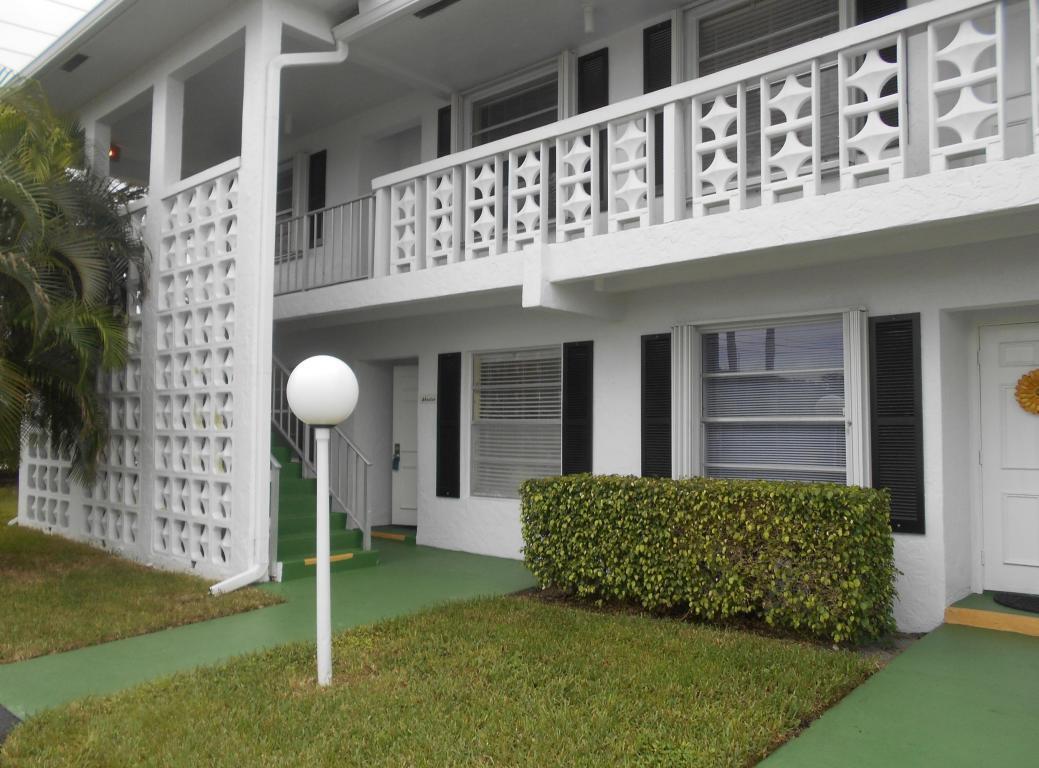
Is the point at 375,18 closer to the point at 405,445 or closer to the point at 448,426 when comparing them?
the point at 448,426

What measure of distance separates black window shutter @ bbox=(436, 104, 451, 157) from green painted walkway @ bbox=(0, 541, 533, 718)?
4.71 meters

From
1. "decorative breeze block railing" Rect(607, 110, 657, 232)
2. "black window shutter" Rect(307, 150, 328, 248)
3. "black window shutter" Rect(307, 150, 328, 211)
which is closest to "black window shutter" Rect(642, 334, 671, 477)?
"decorative breeze block railing" Rect(607, 110, 657, 232)

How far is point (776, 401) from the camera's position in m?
6.81

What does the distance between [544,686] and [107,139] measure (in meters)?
8.82

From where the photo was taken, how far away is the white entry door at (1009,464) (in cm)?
593

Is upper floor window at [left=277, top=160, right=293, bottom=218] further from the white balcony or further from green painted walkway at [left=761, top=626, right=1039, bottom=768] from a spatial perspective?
green painted walkway at [left=761, top=626, right=1039, bottom=768]

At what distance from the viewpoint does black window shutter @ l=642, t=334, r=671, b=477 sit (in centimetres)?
730

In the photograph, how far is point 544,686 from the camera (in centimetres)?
446

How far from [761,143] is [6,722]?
5.89 metres

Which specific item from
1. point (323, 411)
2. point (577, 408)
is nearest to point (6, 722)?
point (323, 411)

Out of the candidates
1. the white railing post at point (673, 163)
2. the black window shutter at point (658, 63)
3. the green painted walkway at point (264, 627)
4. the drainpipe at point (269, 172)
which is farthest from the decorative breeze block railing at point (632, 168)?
the green painted walkway at point (264, 627)

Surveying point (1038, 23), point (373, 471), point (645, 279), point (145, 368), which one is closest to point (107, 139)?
point (145, 368)

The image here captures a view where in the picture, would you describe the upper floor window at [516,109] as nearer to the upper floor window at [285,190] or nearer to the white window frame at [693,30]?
the white window frame at [693,30]

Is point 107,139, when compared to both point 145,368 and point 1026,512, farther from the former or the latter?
point 1026,512
